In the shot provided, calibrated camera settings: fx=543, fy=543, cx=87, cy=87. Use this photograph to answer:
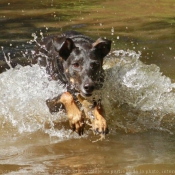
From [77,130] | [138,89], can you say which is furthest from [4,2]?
[77,130]

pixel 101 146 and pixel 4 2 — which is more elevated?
pixel 4 2

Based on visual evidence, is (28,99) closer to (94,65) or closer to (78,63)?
(78,63)

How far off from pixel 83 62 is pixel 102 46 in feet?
1.11

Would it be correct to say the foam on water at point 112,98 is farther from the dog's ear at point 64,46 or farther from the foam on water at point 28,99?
the dog's ear at point 64,46

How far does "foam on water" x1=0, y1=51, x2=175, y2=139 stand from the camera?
7336mm

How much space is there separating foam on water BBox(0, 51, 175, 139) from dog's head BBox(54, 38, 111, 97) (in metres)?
0.38

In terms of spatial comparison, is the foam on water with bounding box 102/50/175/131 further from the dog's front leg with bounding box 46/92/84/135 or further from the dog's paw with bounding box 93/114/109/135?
the dog's paw with bounding box 93/114/109/135

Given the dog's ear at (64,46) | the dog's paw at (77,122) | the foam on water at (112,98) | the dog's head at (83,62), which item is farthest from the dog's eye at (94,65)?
the dog's paw at (77,122)

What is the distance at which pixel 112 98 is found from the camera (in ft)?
25.5

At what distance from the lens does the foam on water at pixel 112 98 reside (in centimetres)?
734

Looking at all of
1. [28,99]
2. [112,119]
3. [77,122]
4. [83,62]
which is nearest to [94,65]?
[83,62]

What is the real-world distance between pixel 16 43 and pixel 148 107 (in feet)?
14.6

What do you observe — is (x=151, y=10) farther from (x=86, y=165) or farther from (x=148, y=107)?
(x=86, y=165)

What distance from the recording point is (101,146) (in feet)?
21.4
